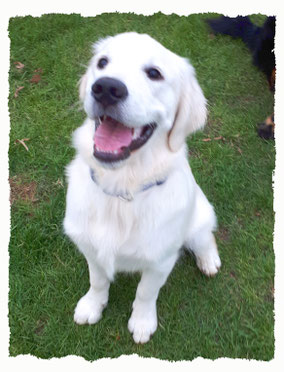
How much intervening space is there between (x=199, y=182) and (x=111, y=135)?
64.7 inches

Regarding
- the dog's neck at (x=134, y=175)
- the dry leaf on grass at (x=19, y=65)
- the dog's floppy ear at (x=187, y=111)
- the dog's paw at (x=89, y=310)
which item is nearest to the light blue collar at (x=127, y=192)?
the dog's neck at (x=134, y=175)

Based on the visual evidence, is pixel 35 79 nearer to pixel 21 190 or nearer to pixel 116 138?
pixel 21 190

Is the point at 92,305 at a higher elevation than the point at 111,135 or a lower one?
lower

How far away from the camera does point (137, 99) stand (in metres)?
1.54

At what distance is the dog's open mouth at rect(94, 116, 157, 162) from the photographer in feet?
5.18

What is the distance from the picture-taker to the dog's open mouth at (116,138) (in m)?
1.58

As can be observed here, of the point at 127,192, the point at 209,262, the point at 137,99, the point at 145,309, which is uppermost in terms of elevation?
the point at 137,99

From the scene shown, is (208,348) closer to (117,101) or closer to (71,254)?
(71,254)

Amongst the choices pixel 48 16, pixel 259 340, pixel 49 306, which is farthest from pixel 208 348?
pixel 48 16

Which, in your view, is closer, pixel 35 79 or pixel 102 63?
pixel 102 63

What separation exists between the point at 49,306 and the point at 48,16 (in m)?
2.90

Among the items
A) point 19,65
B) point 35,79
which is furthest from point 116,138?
point 19,65

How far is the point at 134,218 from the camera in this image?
1861mm

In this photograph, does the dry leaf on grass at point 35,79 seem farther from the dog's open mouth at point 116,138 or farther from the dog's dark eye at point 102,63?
the dog's open mouth at point 116,138
